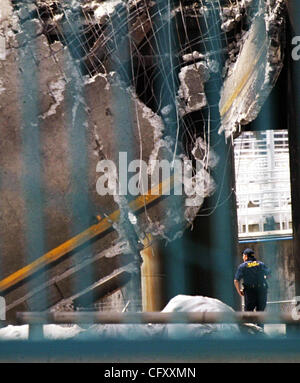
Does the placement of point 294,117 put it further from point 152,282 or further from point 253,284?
point 152,282

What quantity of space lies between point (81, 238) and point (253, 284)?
5.11ft

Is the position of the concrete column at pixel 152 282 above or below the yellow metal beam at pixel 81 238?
below

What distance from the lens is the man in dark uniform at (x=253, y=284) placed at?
528 cm

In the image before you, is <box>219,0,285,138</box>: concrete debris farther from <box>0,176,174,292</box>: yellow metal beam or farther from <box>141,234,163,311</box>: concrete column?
<box>141,234,163,311</box>: concrete column

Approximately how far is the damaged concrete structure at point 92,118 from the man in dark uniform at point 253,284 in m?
0.97

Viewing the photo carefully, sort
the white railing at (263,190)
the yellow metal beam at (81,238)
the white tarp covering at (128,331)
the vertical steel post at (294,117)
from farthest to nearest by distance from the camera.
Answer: the white railing at (263,190) < the vertical steel post at (294,117) < the yellow metal beam at (81,238) < the white tarp covering at (128,331)

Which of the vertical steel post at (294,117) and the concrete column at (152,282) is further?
the concrete column at (152,282)

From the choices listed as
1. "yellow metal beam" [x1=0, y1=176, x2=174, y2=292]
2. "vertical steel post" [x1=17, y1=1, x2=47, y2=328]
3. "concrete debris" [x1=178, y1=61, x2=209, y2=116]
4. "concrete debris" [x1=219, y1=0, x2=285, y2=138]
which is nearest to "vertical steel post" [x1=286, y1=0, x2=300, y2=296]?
"concrete debris" [x1=219, y1=0, x2=285, y2=138]

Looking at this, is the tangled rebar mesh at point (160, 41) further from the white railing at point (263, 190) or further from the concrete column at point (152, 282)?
the white railing at point (263, 190)

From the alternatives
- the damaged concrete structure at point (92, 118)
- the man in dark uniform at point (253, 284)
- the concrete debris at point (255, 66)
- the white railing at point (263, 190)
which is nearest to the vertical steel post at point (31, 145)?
the damaged concrete structure at point (92, 118)

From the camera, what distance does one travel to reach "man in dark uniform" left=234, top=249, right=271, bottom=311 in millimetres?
5277

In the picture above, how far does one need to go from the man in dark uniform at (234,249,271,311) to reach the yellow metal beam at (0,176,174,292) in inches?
47.9
